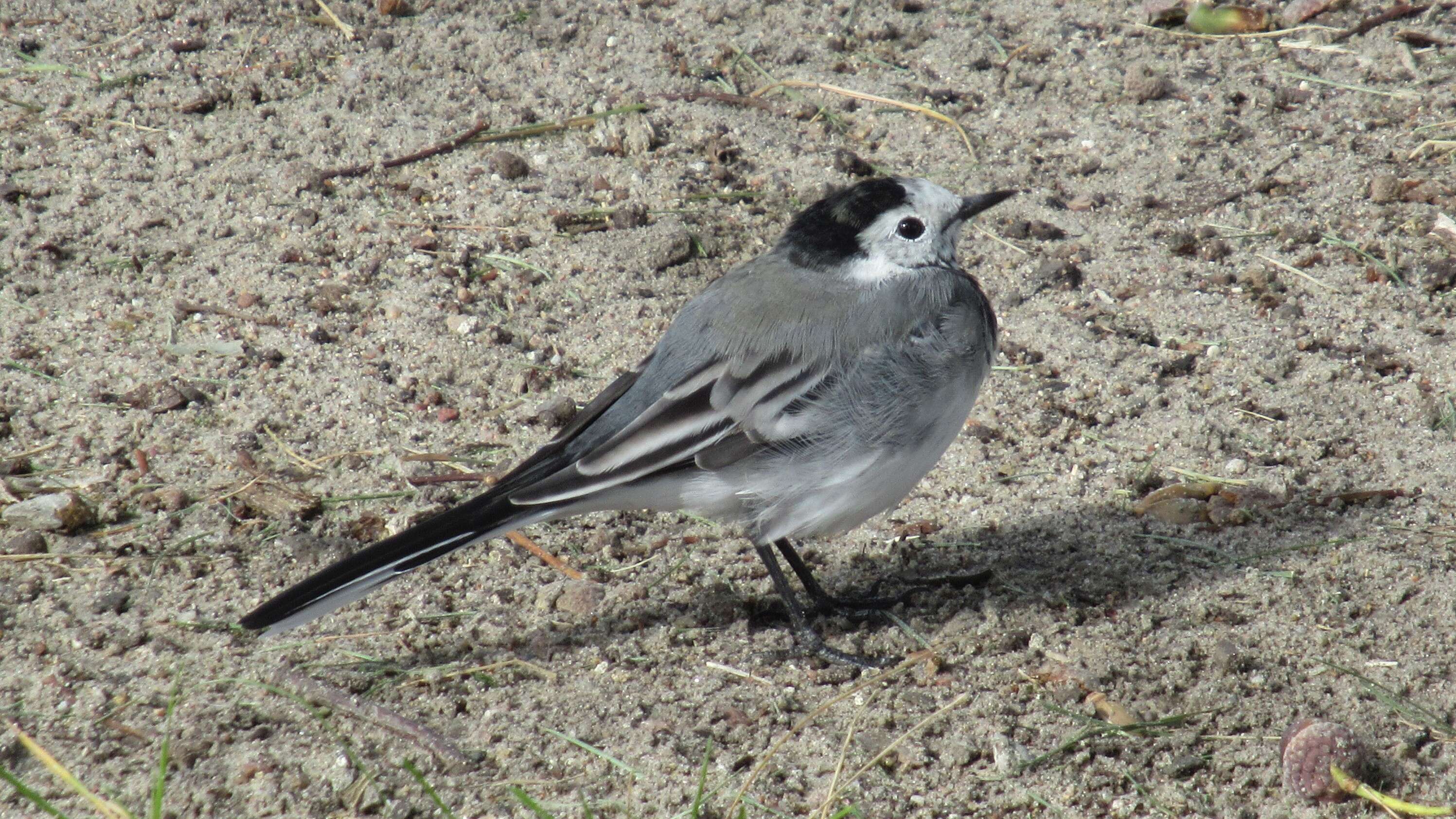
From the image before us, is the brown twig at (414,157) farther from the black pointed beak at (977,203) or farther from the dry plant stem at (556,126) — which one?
the black pointed beak at (977,203)

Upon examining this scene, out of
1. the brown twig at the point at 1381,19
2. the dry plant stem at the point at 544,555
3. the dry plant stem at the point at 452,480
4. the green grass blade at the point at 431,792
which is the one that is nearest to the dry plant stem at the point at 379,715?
the green grass blade at the point at 431,792

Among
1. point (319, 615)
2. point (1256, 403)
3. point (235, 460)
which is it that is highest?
point (319, 615)

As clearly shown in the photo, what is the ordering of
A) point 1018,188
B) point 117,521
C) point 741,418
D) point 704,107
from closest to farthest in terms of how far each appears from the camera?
point 741,418 → point 117,521 → point 1018,188 → point 704,107

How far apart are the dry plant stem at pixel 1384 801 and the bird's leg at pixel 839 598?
147 centimetres

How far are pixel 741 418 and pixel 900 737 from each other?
3.40 feet

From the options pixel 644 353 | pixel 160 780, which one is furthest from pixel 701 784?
pixel 644 353

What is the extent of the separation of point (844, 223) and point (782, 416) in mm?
767

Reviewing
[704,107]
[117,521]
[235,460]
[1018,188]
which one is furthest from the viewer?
[704,107]

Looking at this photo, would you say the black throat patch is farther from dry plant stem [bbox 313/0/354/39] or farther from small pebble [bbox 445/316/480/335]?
dry plant stem [bbox 313/0/354/39]

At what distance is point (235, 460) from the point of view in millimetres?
4660

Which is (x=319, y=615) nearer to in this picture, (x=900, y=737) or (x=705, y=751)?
(x=705, y=751)

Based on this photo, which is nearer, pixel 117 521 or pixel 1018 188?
pixel 117 521

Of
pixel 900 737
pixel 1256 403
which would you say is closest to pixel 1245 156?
pixel 1256 403

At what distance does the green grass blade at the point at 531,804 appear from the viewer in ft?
9.48
